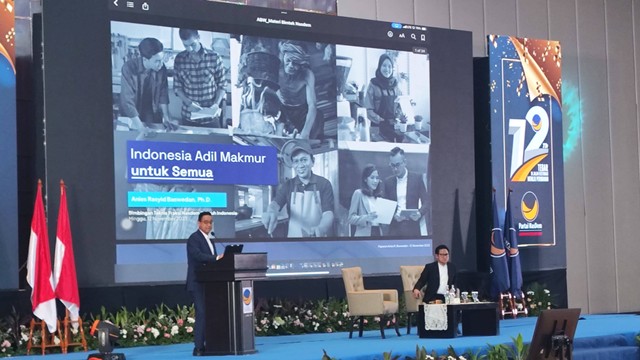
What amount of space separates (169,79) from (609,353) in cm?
498

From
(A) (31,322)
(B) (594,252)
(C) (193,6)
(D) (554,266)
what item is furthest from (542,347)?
(B) (594,252)

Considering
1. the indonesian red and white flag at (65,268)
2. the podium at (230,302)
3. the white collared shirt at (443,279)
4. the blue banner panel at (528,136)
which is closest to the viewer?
the podium at (230,302)

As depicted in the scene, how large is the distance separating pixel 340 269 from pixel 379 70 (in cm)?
231

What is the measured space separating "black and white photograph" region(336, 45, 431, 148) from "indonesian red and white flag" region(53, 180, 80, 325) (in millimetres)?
3356

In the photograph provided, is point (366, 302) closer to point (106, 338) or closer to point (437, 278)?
point (437, 278)

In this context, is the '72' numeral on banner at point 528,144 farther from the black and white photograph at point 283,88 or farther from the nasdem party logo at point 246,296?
the nasdem party logo at point 246,296

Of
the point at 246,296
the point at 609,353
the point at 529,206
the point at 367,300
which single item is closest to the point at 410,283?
the point at 367,300

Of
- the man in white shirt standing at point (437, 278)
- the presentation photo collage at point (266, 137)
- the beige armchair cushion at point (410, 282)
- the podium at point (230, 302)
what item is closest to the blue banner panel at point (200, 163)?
the presentation photo collage at point (266, 137)

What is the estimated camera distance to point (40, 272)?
396 inches

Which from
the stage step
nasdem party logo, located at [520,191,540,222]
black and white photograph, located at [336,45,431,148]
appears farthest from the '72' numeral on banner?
the stage step

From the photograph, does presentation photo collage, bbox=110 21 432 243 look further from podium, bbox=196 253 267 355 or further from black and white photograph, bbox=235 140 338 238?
podium, bbox=196 253 267 355

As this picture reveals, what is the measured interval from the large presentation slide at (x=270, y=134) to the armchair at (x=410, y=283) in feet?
1.95

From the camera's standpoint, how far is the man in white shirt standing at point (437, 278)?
10.9 meters

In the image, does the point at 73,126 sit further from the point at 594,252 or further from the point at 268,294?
the point at 594,252
